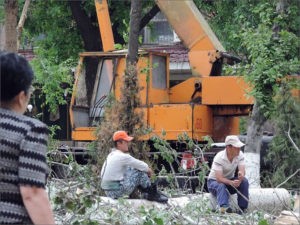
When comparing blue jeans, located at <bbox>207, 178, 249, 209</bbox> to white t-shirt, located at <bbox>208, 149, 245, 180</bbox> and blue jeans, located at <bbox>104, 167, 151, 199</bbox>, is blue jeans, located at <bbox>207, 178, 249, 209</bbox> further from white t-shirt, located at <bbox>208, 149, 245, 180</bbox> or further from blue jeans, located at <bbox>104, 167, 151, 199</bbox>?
blue jeans, located at <bbox>104, 167, 151, 199</bbox>

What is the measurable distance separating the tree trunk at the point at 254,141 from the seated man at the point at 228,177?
7.97ft

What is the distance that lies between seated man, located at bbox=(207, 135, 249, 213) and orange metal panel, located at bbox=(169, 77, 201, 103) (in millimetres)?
4618

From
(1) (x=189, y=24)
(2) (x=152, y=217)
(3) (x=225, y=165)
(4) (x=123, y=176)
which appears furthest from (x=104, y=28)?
(2) (x=152, y=217)

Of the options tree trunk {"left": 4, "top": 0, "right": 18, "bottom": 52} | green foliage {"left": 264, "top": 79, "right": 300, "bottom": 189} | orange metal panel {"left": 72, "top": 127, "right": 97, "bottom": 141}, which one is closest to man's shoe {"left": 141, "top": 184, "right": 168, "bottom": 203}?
green foliage {"left": 264, "top": 79, "right": 300, "bottom": 189}

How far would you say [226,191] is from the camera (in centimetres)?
991

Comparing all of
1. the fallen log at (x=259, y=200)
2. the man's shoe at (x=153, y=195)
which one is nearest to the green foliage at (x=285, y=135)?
the fallen log at (x=259, y=200)

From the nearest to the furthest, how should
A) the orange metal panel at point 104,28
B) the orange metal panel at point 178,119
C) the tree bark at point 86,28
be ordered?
the orange metal panel at point 178,119
the orange metal panel at point 104,28
the tree bark at point 86,28

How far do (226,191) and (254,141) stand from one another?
3.44 meters

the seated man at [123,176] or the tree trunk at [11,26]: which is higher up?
the tree trunk at [11,26]

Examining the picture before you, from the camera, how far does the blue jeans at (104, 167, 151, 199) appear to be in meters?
9.83

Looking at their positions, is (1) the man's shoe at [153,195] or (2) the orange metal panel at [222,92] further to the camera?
(2) the orange metal panel at [222,92]

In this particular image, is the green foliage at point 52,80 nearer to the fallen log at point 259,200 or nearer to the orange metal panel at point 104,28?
the orange metal panel at point 104,28

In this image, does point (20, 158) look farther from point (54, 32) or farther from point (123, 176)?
point (54, 32)

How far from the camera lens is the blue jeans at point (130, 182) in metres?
9.83
